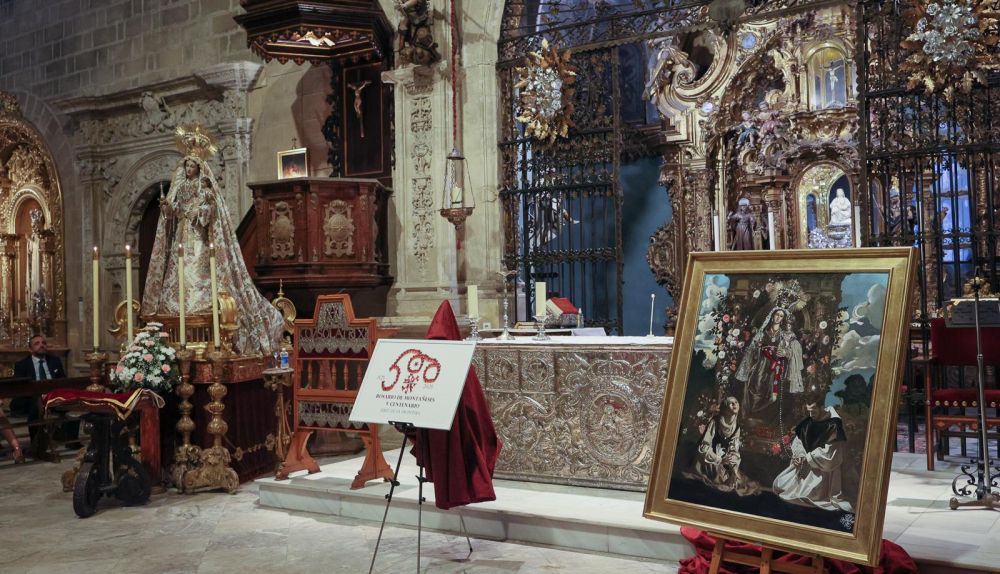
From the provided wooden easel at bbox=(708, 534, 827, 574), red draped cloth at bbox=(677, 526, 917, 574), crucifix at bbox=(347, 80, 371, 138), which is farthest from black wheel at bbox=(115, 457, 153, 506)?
crucifix at bbox=(347, 80, 371, 138)

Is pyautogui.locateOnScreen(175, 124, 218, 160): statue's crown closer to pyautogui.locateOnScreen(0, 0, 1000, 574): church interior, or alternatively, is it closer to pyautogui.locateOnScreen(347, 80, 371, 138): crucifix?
pyautogui.locateOnScreen(0, 0, 1000, 574): church interior

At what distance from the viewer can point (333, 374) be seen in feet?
18.7

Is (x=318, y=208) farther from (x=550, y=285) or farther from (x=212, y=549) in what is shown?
(x=212, y=549)

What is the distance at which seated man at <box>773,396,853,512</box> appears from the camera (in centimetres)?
324

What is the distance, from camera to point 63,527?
538 cm

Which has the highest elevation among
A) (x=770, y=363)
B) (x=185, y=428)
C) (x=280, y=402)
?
(x=770, y=363)

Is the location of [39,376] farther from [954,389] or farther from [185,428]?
[954,389]

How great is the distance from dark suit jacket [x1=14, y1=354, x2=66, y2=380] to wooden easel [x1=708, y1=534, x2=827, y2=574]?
23.5 feet

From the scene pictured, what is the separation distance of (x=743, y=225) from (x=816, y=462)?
7422 mm

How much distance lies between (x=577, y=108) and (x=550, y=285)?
200cm

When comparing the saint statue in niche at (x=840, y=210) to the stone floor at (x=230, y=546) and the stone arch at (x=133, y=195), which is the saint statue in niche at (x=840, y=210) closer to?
the stone floor at (x=230, y=546)

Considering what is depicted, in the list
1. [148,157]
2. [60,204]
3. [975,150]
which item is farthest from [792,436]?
[60,204]

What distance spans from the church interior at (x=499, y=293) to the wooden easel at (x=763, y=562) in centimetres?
2

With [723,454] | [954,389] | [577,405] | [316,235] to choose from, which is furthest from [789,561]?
[316,235]
